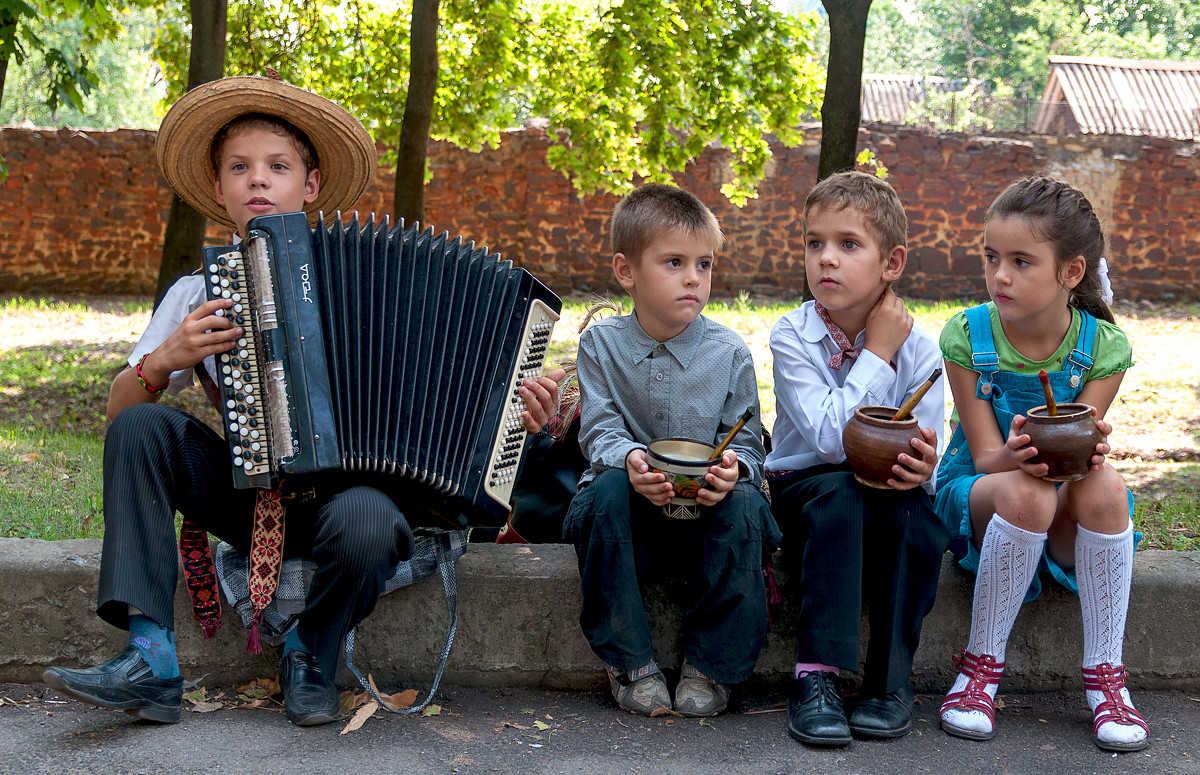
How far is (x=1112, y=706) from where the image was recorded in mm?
2533

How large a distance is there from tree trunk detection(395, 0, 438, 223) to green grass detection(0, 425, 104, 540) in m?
2.66

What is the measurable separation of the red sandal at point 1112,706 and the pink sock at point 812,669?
0.64 metres

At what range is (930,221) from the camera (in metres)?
13.4

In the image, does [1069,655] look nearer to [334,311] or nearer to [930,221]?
[334,311]

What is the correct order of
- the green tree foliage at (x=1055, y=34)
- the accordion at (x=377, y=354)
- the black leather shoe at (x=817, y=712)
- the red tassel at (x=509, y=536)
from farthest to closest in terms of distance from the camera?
the green tree foliage at (x=1055, y=34), the red tassel at (x=509, y=536), the black leather shoe at (x=817, y=712), the accordion at (x=377, y=354)

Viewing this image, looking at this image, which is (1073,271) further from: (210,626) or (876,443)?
(210,626)

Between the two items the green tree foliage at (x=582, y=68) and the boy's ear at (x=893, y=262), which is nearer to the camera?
the boy's ear at (x=893, y=262)

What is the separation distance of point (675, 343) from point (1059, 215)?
1.07 metres

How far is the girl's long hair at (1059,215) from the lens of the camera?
2742mm

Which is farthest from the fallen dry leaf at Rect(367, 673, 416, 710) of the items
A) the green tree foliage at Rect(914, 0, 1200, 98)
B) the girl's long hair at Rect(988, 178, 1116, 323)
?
the green tree foliage at Rect(914, 0, 1200, 98)

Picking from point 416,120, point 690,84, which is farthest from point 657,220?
point 690,84

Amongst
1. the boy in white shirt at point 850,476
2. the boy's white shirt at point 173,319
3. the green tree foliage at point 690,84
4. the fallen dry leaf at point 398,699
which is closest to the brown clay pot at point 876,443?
the boy in white shirt at point 850,476

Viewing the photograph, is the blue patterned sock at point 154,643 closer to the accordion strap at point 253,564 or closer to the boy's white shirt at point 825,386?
the accordion strap at point 253,564

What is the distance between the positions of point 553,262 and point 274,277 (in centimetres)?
1127
